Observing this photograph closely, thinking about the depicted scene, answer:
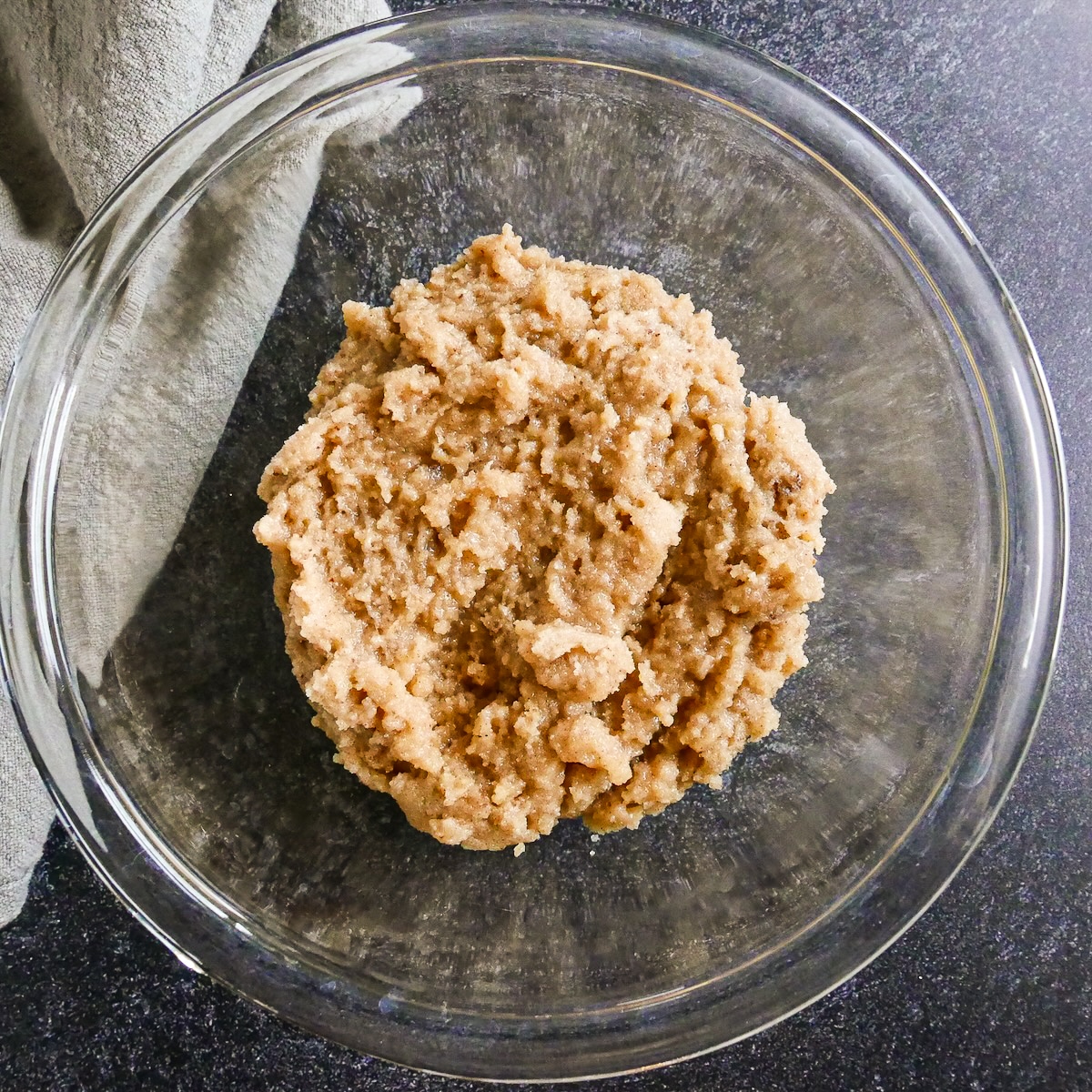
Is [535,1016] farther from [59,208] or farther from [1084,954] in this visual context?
[59,208]

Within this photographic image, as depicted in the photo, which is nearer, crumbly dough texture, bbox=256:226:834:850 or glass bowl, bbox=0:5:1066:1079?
crumbly dough texture, bbox=256:226:834:850

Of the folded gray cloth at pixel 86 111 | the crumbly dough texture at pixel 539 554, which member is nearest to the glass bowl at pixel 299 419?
the folded gray cloth at pixel 86 111

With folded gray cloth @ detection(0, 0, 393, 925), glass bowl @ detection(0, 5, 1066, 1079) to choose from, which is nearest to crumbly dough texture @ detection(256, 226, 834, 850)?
glass bowl @ detection(0, 5, 1066, 1079)

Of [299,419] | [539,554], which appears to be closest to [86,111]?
[299,419]

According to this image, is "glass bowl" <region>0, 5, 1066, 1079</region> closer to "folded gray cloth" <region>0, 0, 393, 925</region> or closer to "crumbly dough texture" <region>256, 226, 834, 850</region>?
"folded gray cloth" <region>0, 0, 393, 925</region>

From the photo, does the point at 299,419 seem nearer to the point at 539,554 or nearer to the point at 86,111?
the point at 539,554
